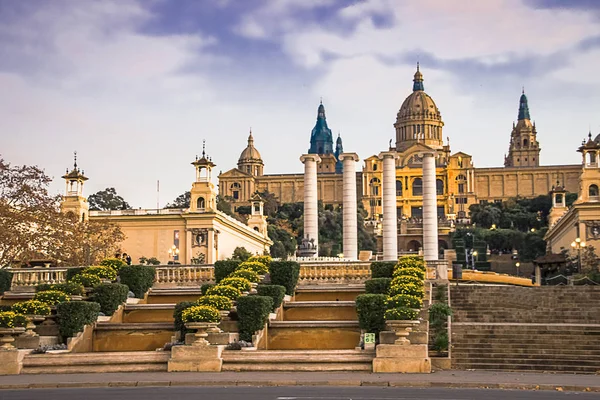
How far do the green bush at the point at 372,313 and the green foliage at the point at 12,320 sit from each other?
11283 mm

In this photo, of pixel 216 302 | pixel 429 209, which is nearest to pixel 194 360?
pixel 216 302

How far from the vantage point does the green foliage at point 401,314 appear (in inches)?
1216

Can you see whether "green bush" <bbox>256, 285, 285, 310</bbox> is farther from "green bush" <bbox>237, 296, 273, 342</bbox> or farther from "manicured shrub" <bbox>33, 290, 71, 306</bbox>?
"manicured shrub" <bbox>33, 290, 71, 306</bbox>

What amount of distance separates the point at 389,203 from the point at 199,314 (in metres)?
35.5

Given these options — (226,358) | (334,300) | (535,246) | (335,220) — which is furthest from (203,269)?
(335,220)

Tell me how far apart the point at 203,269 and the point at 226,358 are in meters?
15.0

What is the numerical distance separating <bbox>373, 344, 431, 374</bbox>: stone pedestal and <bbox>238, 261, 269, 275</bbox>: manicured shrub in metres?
12.9

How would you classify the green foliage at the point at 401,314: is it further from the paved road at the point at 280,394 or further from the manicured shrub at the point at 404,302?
the paved road at the point at 280,394

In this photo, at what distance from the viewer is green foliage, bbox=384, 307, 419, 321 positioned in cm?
3089

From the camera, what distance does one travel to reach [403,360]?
30.1 metres

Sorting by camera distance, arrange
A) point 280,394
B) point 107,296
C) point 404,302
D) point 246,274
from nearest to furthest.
Answer: 1. point 280,394
2. point 404,302
3. point 107,296
4. point 246,274

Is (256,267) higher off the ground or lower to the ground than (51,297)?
higher

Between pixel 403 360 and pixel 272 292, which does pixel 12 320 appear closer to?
pixel 272 292

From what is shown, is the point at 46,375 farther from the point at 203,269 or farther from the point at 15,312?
the point at 203,269
